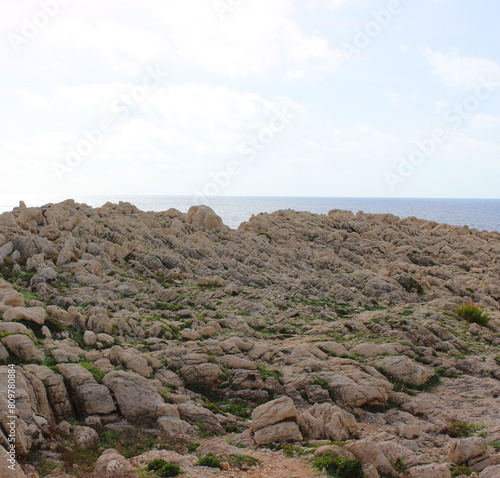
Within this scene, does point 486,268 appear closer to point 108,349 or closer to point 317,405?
point 317,405

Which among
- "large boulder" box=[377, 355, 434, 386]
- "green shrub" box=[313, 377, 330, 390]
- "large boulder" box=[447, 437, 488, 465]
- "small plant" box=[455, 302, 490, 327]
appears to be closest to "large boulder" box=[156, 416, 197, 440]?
"green shrub" box=[313, 377, 330, 390]

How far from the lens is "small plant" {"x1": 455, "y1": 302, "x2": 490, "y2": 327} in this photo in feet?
65.7

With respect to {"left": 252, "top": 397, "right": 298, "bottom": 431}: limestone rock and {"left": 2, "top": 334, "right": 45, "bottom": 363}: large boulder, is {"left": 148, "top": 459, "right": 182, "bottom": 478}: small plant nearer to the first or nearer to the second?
{"left": 252, "top": 397, "right": 298, "bottom": 431}: limestone rock

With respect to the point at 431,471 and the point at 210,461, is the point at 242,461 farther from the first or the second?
the point at 431,471

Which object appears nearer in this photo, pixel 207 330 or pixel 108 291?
pixel 207 330

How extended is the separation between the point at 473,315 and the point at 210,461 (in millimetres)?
14496

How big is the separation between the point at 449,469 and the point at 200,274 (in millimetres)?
15590

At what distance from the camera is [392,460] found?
9805 millimetres

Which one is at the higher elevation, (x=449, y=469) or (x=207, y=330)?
(x=207, y=330)

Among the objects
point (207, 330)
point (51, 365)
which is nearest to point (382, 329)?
point (207, 330)

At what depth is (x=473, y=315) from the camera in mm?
20062

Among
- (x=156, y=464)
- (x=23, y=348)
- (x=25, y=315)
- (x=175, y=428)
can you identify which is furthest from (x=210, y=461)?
(x=25, y=315)

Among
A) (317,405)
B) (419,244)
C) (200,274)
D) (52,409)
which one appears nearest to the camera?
(52,409)

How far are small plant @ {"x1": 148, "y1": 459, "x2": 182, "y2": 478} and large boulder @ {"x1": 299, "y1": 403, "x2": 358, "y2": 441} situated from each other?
10.9 feet
